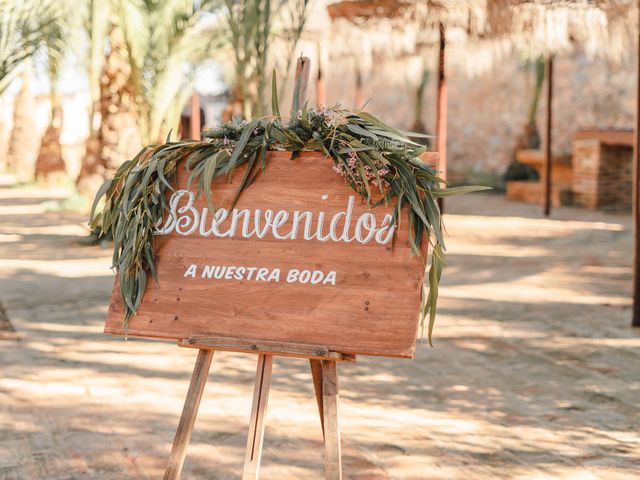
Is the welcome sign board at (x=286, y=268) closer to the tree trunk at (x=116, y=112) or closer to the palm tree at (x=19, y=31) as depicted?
the palm tree at (x=19, y=31)

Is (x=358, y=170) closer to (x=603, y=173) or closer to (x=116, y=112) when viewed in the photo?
(x=116, y=112)

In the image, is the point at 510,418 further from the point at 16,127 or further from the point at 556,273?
the point at 16,127

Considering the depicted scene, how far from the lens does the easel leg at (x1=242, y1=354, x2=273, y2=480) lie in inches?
105

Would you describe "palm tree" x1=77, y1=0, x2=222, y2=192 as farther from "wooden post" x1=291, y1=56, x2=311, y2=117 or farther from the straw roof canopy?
"wooden post" x1=291, y1=56, x2=311, y2=117

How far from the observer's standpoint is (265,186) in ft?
9.21

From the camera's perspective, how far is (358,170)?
8.79 ft

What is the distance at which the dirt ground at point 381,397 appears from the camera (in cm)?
342

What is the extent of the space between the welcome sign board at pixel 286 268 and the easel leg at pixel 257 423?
0.15 meters

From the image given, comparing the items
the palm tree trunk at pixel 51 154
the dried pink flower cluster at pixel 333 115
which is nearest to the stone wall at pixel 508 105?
the palm tree trunk at pixel 51 154

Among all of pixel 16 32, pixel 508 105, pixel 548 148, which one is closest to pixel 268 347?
pixel 16 32

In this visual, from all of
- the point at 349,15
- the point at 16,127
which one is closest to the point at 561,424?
the point at 349,15

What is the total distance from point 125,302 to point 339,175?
0.79 meters

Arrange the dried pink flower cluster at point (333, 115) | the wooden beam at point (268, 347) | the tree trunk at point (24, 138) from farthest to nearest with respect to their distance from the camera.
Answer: the tree trunk at point (24, 138), the dried pink flower cluster at point (333, 115), the wooden beam at point (268, 347)

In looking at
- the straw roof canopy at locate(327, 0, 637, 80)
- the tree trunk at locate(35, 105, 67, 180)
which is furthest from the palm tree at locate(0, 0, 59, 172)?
the tree trunk at locate(35, 105, 67, 180)
